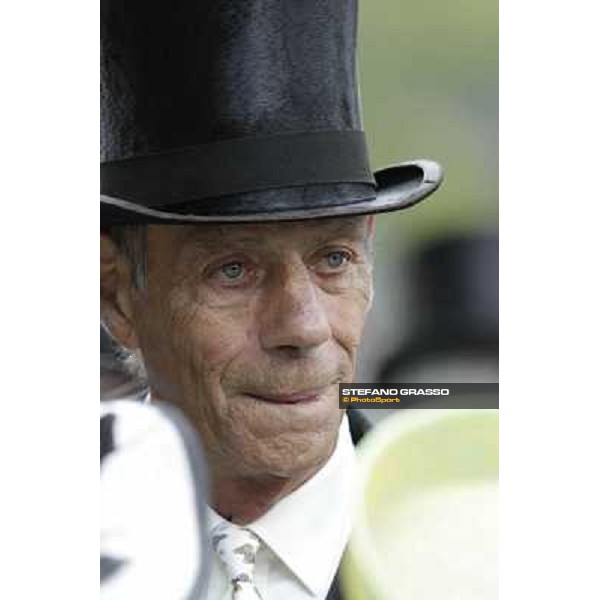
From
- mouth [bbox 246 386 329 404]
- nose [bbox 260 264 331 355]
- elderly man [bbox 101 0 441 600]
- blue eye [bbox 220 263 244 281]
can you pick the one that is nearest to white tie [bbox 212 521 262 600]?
elderly man [bbox 101 0 441 600]

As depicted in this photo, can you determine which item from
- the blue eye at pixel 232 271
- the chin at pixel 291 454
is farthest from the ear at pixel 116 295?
the chin at pixel 291 454

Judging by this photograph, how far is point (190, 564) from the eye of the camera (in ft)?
9.48

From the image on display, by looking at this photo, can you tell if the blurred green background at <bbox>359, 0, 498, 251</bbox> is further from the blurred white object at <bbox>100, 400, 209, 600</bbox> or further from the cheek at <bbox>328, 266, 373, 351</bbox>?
the blurred white object at <bbox>100, 400, 209, 600</bbox>

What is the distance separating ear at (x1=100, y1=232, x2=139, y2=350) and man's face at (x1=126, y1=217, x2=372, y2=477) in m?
0.03

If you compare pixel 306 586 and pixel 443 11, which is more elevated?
pixel 443 11

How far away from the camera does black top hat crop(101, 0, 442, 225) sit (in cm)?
274

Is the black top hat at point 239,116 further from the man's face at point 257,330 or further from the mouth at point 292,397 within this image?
the mouth at point 292,397

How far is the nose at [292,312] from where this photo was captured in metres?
2.77

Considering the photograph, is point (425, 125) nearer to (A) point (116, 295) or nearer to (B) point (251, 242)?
(B) point (251, 242)

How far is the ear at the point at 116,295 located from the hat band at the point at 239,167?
0.51ft

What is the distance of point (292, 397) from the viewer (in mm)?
2818
